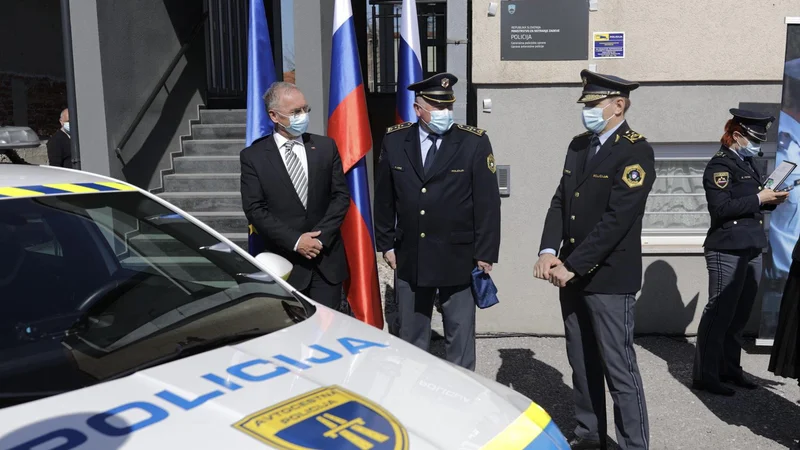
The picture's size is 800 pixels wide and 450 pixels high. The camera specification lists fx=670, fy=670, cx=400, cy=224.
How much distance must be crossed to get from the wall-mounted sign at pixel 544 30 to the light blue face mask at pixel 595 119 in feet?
6.66

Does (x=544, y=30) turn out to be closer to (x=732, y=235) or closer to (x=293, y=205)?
(x=732, y=235)

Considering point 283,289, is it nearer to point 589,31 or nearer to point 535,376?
point 535,376

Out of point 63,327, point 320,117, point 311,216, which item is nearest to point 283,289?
point 63,327

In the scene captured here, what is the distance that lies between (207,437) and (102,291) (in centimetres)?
97

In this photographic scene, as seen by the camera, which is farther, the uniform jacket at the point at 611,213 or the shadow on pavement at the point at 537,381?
the shadow on pavement at the point at 537,381

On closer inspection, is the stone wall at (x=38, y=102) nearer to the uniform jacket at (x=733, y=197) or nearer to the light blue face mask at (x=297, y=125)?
the light blue face mask at (x=297, y=125)

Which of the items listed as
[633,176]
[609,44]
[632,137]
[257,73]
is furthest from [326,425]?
[609,44]

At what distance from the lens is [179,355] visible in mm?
1939

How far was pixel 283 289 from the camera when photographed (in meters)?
2.57

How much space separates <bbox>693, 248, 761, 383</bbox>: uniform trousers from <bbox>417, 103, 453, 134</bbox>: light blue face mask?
204 cm

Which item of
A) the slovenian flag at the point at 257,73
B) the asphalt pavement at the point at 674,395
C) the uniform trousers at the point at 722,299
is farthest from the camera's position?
the slovenian flag at the point at 257,73

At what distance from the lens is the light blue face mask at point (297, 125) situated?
392 centimetres

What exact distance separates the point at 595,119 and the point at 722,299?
5.88ft

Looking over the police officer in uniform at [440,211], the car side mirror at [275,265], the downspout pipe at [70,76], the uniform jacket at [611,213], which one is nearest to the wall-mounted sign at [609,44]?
the police officer in uniform at [440,211]
